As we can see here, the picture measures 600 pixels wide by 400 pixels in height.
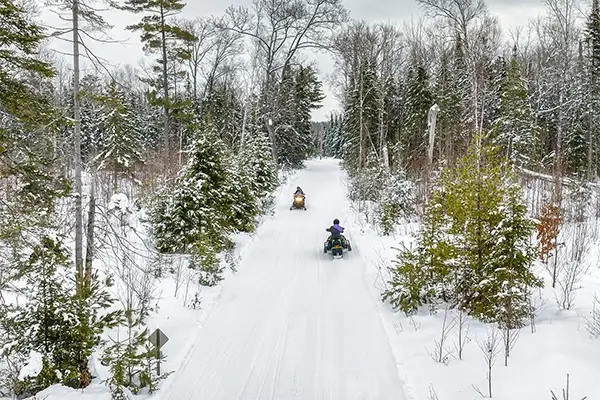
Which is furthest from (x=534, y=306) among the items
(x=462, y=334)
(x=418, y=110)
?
(x=418, y=110)

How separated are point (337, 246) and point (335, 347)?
6.24 metres

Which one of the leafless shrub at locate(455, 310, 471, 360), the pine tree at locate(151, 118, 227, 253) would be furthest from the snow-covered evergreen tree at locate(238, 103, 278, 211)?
the leafless shrub at locate(455, 310, 471, 360)

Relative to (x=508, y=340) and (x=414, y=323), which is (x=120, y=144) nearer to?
(x=414, y=323)

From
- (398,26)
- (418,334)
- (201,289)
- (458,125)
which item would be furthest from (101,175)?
(398,26)

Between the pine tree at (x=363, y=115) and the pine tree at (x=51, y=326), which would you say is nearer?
the pine tree at (x=51, y=326)

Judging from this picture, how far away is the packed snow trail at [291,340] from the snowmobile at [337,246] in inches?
10.3

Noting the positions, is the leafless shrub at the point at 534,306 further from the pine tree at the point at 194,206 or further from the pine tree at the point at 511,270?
the pine tree at the point at 194,206

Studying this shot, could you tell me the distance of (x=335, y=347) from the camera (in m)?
7.92

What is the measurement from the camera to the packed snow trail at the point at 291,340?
6602 mm

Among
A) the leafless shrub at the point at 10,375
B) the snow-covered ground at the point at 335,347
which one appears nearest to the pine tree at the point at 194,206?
the snow-covered ground at the point at 335,347

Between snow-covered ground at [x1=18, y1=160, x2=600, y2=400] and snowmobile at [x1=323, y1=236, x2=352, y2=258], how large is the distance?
139 centimetres

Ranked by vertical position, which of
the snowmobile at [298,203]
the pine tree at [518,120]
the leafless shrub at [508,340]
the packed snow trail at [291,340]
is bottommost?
the packed snow trail at [291,340]

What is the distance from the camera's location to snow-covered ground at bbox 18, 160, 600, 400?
6.09 meters

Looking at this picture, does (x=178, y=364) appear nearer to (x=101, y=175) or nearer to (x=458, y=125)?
(x=101, y=175)
